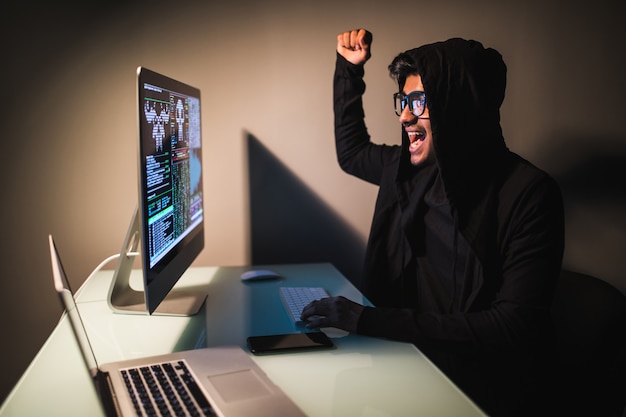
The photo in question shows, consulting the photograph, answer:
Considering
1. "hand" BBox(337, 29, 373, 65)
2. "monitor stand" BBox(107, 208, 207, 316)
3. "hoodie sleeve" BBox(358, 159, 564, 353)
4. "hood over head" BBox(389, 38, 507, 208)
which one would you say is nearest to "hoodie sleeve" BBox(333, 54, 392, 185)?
"hand" BBox(337, 29, 373, 65)

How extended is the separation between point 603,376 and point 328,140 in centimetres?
120

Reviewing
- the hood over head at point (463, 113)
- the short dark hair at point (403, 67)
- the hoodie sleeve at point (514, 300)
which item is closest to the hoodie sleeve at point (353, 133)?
the short dark hair at point (403, 67)

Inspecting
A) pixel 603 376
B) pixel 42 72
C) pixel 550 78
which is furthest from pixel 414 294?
pixel 42 72

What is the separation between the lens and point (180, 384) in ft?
3.09

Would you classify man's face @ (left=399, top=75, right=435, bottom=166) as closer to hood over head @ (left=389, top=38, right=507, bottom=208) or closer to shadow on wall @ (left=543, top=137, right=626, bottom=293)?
hood over head @ (left=389, top=38, right=507, bottom=208)

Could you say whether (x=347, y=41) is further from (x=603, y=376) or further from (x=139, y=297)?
(x=603, y=376)

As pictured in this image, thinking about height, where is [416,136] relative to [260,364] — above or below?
A: above

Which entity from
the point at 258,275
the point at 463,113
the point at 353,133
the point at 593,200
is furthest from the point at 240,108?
the point at 593,200

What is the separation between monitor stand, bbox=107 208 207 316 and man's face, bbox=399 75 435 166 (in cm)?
81

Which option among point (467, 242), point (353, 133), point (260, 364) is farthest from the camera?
point (353, 133)

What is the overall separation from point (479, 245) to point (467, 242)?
39 mm

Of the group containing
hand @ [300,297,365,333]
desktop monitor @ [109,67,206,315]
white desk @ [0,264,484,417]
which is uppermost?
desktop monitor @ [109,67,206,315]

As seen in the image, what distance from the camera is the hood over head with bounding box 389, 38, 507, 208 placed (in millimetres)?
1393

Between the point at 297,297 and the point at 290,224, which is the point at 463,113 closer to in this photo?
the point at 297,297
